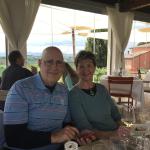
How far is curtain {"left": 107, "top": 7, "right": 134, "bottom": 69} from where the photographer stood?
792 cm

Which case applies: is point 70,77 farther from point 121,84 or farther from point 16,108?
point 121,84

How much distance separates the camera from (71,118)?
1.94 metres

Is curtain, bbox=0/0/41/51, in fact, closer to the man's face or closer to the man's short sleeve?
the man's face

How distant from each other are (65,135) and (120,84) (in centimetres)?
441

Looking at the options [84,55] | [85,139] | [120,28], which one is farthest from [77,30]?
[85,139]

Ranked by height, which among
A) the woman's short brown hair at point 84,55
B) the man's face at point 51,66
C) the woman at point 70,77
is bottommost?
the woman at point 70,77

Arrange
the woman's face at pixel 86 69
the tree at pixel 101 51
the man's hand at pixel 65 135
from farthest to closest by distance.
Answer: the tree at pixel 101 51 < the woman's face at pixel 86 69 < the man's hand at pixel 65 135

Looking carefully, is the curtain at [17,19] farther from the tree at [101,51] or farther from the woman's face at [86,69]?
the woman's face at [86,69]

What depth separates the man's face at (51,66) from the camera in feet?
5.88

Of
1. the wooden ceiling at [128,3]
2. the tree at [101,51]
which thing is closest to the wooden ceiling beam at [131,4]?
the wooden ceiling at [128,3]

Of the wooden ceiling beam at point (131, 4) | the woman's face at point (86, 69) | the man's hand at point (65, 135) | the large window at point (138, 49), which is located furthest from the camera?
the large window at point (138, 49)

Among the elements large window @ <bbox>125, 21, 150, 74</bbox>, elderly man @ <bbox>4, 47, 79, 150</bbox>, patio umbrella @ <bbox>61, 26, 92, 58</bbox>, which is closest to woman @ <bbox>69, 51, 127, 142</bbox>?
elderly man @ <bbox>4, 47, 79, 150</bbox>

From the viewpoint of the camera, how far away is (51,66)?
5.90ft

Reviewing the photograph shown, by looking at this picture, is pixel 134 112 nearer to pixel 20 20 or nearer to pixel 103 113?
pixel 103 113
